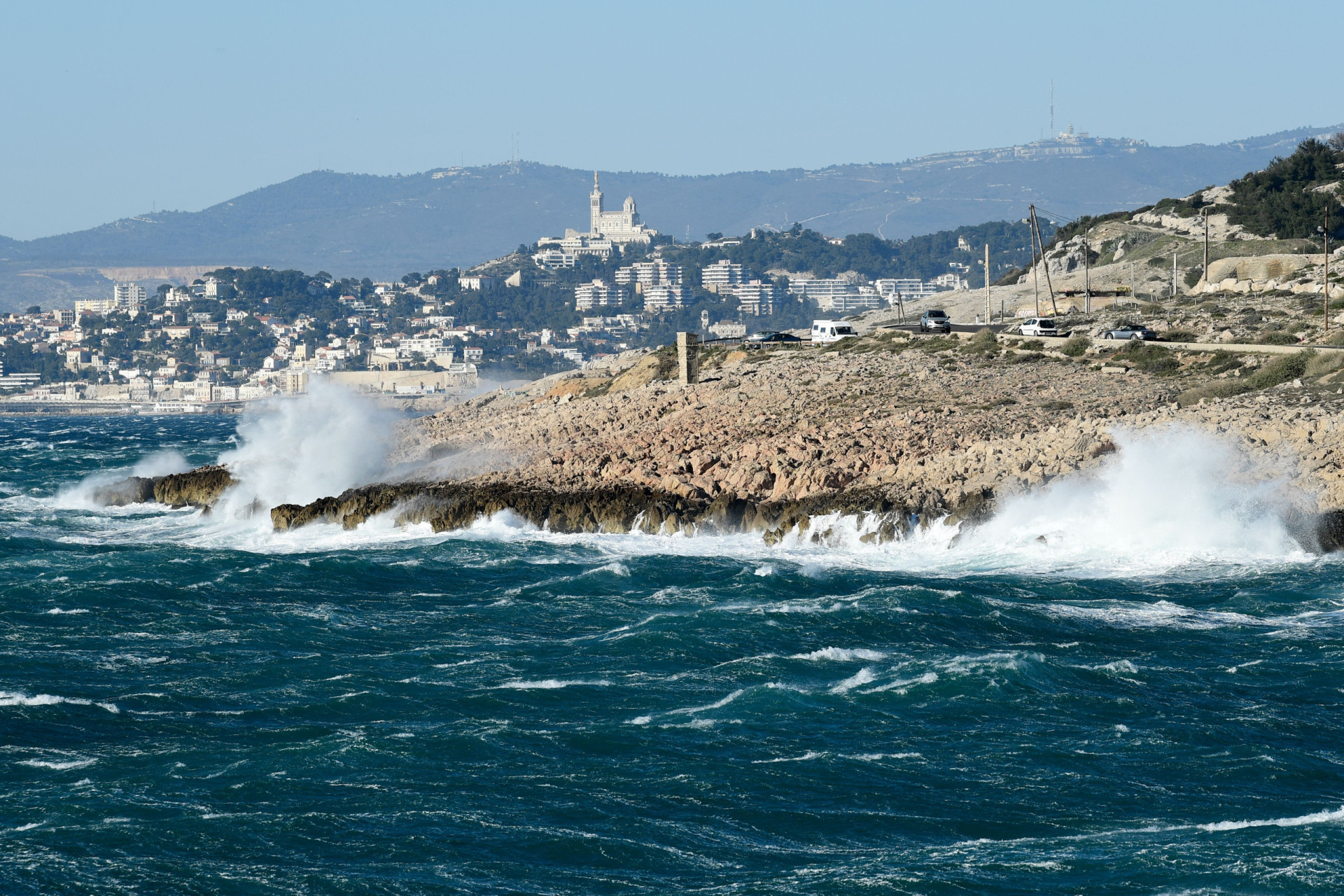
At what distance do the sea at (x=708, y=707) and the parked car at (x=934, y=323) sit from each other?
3873 centimetres

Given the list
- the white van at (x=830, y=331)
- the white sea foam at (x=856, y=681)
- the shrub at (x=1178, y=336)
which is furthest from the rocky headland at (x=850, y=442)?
the white van at (x=830, y=331)

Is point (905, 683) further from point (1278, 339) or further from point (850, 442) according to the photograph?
point (1278, 339)

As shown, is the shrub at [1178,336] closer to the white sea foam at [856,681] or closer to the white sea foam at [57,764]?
the white sea foam at [856,681]

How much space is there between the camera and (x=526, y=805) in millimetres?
20875

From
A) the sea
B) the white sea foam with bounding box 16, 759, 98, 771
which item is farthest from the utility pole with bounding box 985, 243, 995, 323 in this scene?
the white sea foam with bounding box 16, 759, 98, 771

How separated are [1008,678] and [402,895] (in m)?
11.7

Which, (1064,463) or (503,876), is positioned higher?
(1064,463)

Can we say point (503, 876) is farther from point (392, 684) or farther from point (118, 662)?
point (118, 662)

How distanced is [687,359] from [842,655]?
40573 mm

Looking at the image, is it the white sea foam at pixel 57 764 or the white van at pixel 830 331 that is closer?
the white sea foam at pixel 57 764

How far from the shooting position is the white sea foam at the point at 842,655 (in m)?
28.1

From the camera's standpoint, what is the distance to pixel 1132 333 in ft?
227

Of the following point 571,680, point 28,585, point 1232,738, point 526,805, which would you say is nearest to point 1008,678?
point 1232,738

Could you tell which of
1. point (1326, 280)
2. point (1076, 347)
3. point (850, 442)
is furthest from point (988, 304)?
point (850, 442)
